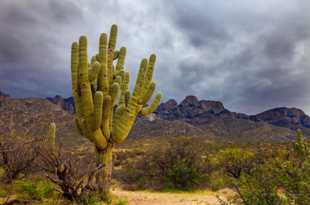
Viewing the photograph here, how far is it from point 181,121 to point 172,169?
3339 inches

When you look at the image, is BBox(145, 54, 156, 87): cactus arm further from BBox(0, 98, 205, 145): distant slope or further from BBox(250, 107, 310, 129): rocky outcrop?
BBox(250, 107, 310, 129): rocky outcrop

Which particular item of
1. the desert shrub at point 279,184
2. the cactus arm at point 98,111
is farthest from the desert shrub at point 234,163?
the desert shrub at point 279,184

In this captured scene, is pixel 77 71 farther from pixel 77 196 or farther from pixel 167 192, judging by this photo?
pixel 167 192

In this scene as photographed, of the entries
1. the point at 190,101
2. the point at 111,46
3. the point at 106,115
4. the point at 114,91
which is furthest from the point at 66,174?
the point at 190,101

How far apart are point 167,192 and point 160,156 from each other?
92.0 inches

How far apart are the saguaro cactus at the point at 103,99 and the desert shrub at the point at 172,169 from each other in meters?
5.06

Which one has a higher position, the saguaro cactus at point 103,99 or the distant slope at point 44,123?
the distant slope at point 44,123

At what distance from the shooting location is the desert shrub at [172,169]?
14.2 metres

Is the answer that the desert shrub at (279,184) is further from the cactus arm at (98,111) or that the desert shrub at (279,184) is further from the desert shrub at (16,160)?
the desert shrub at (16,160)

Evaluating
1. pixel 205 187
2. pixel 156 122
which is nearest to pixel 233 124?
pixel 156 122

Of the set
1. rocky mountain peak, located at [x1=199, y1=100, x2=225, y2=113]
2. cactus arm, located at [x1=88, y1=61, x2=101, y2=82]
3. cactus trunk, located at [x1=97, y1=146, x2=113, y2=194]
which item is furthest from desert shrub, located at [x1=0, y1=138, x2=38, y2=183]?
rocky mountain peak, located at [x1=199, y1=100, x2=225, y2=113]

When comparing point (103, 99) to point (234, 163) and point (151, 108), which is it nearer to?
point (151, 108)

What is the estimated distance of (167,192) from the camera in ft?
43.8

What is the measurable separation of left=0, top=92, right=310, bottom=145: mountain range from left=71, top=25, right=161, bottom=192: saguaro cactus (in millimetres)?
5963
